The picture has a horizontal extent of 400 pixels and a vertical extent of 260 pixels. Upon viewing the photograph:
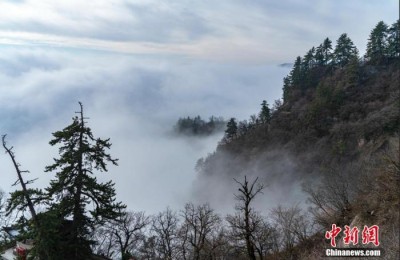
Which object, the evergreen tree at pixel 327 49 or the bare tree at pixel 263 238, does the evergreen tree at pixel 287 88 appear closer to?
the evergreen tree at pixel 327 49

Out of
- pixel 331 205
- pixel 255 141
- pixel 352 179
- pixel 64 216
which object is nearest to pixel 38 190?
pixel 64 216

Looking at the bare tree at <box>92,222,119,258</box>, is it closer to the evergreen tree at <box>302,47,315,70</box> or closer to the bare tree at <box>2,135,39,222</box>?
the bare tree at <box>2,135,39,222</box>

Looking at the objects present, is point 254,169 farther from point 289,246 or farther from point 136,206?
point 136,206

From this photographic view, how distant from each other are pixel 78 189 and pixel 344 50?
81.5 meters

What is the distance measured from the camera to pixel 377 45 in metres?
78.2

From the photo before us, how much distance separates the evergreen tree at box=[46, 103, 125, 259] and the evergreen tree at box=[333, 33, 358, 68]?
76.7 metres

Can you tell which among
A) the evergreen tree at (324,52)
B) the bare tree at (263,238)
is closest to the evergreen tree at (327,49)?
the evergreen tree at (324,52)

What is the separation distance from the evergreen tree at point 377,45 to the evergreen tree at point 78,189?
74764mm

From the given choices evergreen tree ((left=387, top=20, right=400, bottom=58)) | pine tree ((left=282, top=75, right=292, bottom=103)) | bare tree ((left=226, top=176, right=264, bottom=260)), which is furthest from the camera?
pine tree ((left=282, top=75, right=292, bottom=103))

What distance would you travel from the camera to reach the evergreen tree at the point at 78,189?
1889 centimetres

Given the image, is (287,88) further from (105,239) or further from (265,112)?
(105,239)

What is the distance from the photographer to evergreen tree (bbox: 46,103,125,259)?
744 inches

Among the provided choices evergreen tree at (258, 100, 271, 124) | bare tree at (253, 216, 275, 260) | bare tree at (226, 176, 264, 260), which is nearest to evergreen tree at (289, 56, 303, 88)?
evergreen tree at (258, 100, 271, 124)

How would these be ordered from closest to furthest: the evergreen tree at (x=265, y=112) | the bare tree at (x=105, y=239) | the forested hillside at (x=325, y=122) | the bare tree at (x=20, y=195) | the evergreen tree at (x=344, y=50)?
the bare tree at (x=20, y=195)
the bare tree at (x=105, y=239)
the forested hillside at (x=325, y=122)
the evergreen tree at (x=344, y=50)
the evergreen tree at (x=265, y=112)
